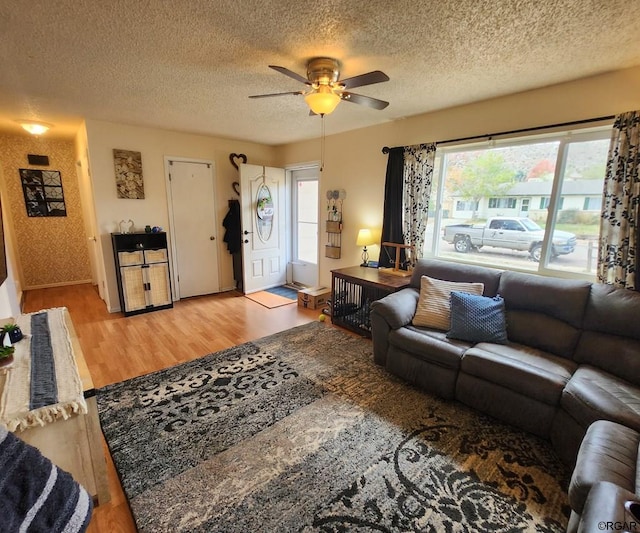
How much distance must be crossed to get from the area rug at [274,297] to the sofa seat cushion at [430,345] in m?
2.26

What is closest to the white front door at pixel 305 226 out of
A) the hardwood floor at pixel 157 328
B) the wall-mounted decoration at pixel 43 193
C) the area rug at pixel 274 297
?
the area rug at pixel 274 297

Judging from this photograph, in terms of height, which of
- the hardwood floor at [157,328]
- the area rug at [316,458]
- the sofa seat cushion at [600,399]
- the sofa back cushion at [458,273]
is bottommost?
the area rug at [316,458]

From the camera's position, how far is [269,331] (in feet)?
11.5

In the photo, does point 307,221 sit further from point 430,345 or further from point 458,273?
point 430,345

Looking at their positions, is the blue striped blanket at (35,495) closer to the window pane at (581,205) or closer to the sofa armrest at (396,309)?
the sofa armrest at (396,309)

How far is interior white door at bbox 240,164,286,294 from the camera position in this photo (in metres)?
4.72

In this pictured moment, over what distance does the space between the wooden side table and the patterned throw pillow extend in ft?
1.19

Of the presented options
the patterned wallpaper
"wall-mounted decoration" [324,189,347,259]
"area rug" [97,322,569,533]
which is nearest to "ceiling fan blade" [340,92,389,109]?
"wall-mounted decoration" [324,189,347,259]

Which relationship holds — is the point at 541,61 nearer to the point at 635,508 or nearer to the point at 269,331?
the point at 635,508

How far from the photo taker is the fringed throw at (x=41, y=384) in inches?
46.9

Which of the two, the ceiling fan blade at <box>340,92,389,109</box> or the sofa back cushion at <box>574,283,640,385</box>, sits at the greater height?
the ceiling fan blade at <box>340,92,389,109</box>

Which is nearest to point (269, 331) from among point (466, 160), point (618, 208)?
point (466, 160)

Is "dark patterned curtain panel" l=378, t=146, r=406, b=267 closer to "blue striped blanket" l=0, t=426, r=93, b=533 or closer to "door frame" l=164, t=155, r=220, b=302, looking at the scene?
"door frame" l=164, t=155, r=220, b=302

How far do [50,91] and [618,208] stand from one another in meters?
4.68
